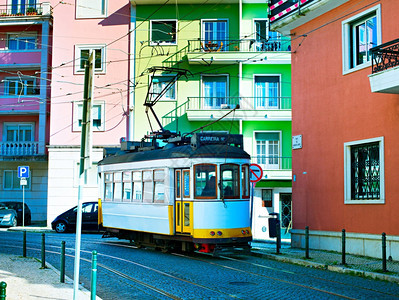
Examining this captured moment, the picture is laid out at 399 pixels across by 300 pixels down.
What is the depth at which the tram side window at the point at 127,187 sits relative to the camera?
19.0 metres

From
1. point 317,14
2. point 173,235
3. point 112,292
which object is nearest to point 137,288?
point 112,292

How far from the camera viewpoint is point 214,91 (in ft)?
106

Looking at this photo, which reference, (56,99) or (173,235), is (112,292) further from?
(56,99)

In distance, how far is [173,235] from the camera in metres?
16.6

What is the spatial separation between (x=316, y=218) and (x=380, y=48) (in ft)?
19.0

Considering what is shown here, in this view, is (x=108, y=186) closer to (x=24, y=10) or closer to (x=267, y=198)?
(x=267, y=198)

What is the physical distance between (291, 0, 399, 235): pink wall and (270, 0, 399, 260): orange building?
0.03 m

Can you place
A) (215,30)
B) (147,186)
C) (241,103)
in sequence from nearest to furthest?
(147,186)
(241,103)
(215,30)

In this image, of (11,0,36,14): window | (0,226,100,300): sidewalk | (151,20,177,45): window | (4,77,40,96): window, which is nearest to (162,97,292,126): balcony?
(151,20,177,45): window

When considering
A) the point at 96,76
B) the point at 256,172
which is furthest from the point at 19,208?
the point at 256,172

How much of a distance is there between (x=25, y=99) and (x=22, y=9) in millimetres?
5691

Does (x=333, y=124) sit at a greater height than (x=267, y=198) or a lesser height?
greater

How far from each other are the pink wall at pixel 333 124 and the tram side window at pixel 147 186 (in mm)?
5030

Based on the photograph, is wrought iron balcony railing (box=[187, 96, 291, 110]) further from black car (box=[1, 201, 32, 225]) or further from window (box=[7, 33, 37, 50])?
window (box=[7, 33, 37, 50])
